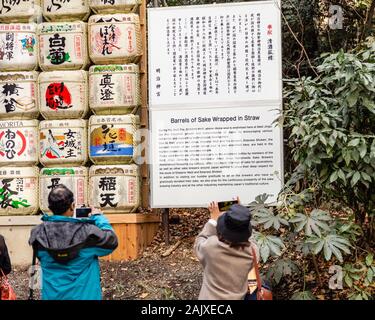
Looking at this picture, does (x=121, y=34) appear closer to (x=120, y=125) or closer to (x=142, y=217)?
(x=120, y=125)

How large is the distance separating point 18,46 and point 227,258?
195 inches

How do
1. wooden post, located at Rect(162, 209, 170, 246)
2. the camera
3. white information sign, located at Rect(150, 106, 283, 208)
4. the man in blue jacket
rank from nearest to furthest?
the man in blue jacket → the camera → white information sign, located at Rect(150, 106, 283, 208) → wooden post, located at Rect(162, 209, 170, 246)

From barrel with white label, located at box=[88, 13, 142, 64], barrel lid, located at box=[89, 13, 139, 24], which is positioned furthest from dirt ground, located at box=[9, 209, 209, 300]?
barrel lid, located at box=[89, 13, 139, 24]

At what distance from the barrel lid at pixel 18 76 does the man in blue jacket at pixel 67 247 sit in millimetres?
3646

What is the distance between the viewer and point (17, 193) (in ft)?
23.5

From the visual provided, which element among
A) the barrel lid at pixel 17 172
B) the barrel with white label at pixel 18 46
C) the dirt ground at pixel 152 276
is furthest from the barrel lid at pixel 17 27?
the dirt ground at pixel 152 276

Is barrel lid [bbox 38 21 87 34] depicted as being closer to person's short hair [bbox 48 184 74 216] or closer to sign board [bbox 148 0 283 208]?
sign board [bbox 148 0 283 208]

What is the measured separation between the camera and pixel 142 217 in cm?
715

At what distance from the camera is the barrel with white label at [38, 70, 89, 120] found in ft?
23.5

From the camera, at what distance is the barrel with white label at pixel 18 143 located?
722cm

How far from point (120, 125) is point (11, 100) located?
156cm

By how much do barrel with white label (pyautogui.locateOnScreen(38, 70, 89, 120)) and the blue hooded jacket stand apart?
130 inches

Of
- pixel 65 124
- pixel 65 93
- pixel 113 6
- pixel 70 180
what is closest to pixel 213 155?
pixel 70 180

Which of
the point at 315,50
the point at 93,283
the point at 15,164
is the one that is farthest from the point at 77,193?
the point at 315,50
